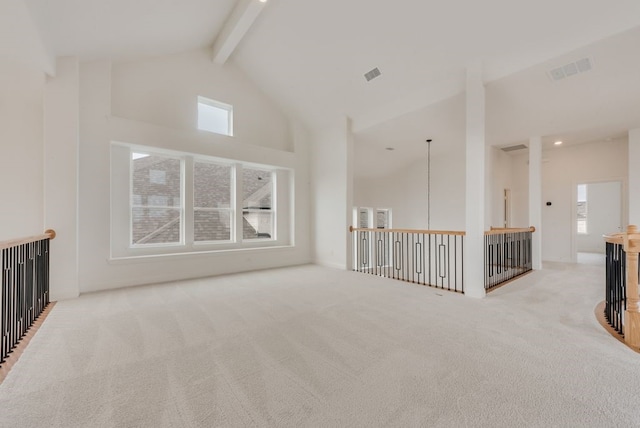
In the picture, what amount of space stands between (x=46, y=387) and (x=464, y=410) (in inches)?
98.1

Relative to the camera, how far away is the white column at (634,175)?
5.14 m

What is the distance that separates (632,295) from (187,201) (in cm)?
576

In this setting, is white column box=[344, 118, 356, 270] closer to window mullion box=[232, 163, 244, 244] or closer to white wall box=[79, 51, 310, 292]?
white wall box=[79, 51, 310, 292]

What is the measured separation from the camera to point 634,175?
5.19 meters

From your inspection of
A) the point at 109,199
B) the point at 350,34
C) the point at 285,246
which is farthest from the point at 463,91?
the point at 109,199

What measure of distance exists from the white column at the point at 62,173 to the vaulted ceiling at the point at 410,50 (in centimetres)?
43

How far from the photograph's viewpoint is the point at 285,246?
6.03 m

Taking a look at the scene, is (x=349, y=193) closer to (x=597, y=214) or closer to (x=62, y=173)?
(x=62, y=173)

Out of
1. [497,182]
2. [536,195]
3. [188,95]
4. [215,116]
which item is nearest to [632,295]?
[536,195]

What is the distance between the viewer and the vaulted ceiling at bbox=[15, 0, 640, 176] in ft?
10.1

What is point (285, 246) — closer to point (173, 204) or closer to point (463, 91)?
point (173, 204)

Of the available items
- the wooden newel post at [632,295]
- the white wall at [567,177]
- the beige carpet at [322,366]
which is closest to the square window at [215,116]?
the beige carpet at [322,366]

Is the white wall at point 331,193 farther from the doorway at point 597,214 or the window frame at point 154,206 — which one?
Answer: the doorway at point 597,214

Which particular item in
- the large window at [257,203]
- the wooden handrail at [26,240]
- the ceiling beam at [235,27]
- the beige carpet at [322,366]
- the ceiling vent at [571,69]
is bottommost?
the beige carpet at [322,366]
